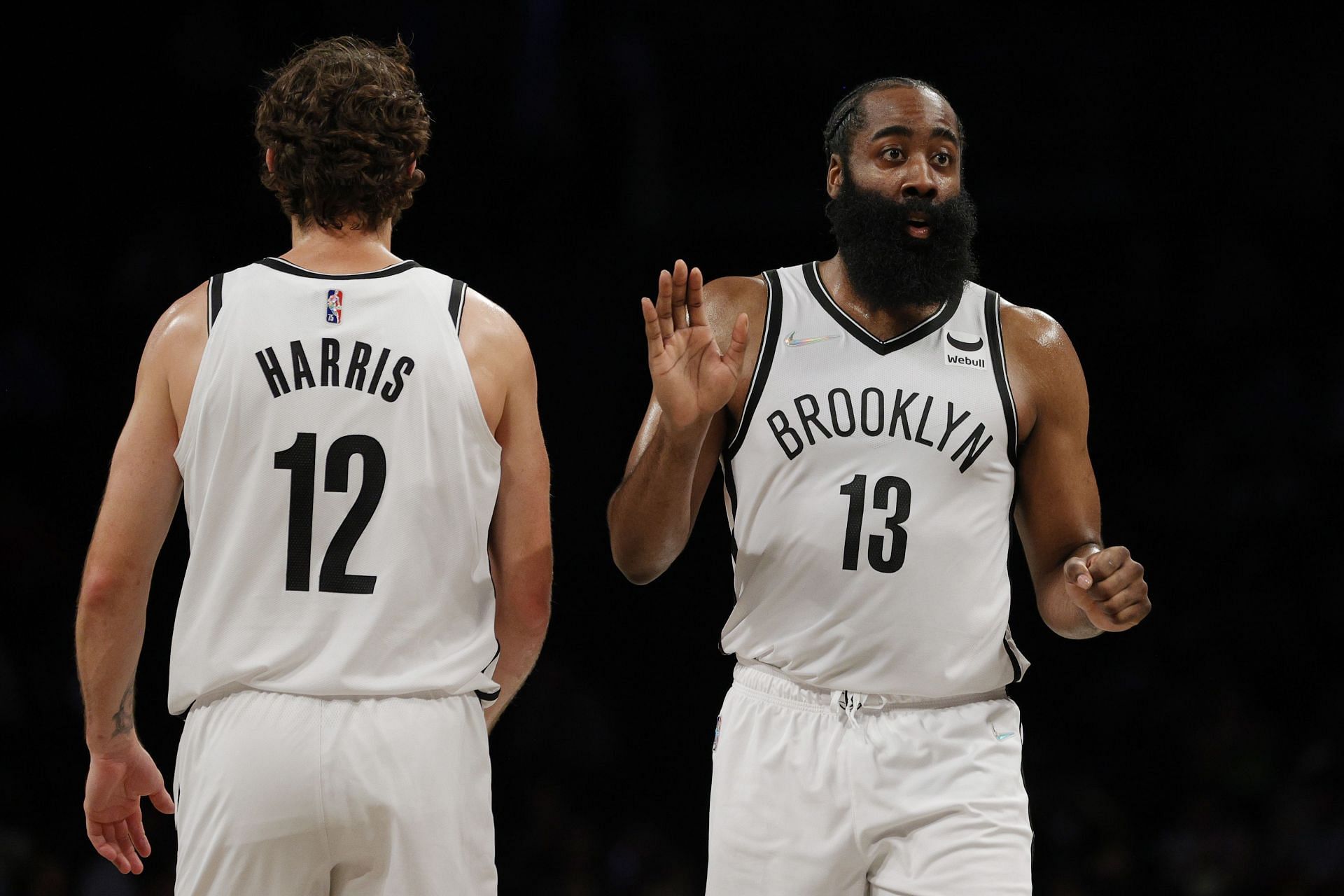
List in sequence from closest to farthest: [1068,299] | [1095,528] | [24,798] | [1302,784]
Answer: [1095,528]
[24,798]
[1302,784]
[1068,299]

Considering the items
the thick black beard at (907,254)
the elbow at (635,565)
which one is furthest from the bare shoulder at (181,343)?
the thick black beard at (907,254)

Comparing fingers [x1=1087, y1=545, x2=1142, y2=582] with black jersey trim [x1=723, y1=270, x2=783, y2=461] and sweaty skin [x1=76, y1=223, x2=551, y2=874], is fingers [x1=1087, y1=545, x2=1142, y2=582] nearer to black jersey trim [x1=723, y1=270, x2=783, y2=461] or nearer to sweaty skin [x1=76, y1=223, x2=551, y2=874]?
black jersey trim [x1=723, y1=270, x2=783, y2=461]

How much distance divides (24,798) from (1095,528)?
5.73m

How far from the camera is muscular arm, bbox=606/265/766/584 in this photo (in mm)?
3514

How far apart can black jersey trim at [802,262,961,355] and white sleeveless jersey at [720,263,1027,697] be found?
0.01m

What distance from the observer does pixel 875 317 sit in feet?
12.6

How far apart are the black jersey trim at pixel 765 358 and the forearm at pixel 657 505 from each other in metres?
0.13

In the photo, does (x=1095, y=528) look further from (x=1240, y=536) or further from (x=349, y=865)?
(x=1240, y=536)

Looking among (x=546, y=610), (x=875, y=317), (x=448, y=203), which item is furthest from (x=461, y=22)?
(x=546, y=610)

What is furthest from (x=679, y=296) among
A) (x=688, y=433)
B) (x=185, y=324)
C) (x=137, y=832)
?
(x=137, y=832)

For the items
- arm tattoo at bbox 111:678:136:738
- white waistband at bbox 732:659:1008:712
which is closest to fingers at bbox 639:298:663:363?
white waistband at bbox 732:659:1008:712

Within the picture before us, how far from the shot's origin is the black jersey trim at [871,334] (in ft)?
12.4

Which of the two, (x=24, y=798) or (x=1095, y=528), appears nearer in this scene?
(x=1095, y=528)

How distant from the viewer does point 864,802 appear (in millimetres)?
3410
